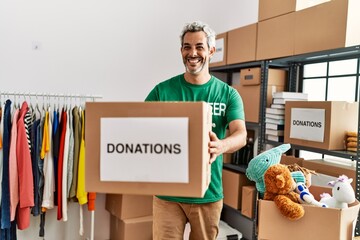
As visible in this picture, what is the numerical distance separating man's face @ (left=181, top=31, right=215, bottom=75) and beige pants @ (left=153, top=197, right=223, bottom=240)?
651 millimetres

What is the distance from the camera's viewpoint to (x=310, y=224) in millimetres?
1227

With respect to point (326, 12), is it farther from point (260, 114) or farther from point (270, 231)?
point (270, 231)

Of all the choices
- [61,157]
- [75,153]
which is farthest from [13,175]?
[75,153]

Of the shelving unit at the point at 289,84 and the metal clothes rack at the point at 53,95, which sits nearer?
the shelving unit at the point at 289,84

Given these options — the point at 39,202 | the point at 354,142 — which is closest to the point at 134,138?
the point at 354,142

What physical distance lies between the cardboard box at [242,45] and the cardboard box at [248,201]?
1.12 metres

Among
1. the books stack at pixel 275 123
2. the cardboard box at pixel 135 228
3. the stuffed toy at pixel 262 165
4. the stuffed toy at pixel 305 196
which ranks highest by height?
the books stack at pixel 275 123

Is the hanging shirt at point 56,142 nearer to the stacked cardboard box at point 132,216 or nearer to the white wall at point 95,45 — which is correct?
the white wall at point 95,45

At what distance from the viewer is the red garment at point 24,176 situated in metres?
2.27

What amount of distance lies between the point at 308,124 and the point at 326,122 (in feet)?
0.52

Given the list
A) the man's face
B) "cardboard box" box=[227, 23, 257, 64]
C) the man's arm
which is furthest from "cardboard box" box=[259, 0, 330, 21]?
the man's arm

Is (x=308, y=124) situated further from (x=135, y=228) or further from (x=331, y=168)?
(x=135, y=228)

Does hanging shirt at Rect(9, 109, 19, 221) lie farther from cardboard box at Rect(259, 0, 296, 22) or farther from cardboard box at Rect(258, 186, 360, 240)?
cardboard box at Rect(259, 0, 296, 22)

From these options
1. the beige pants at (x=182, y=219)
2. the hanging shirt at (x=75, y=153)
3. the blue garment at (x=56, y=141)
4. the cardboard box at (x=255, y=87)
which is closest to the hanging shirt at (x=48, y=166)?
the blue garment at (x=56, y=141)
